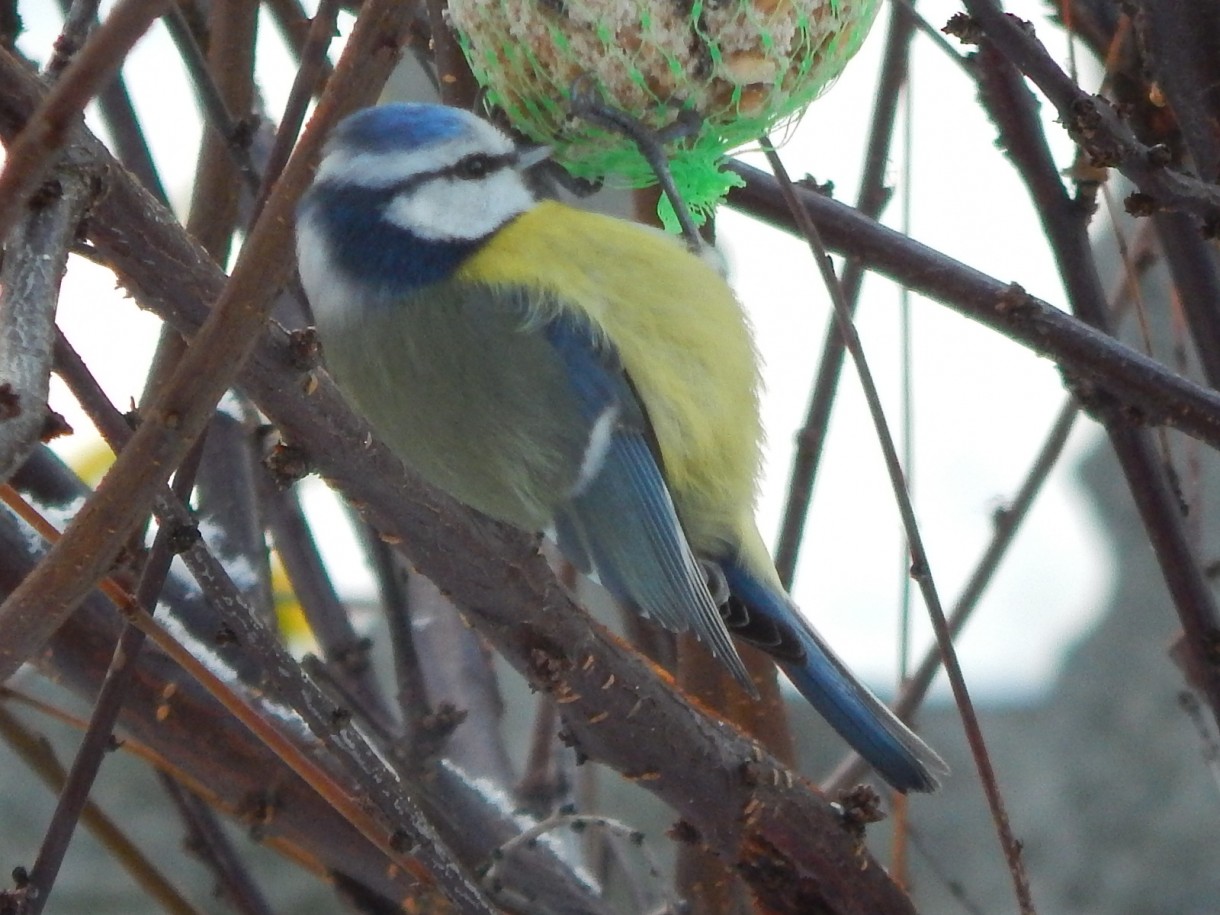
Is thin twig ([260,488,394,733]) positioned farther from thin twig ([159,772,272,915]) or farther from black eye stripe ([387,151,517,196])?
black eye stripe ([387,151,517,196])

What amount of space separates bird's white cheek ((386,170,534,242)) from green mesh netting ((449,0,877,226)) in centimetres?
8

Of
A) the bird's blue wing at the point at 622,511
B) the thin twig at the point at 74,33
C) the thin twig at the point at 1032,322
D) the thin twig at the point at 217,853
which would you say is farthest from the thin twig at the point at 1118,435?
the thin twig at the point at 217,853

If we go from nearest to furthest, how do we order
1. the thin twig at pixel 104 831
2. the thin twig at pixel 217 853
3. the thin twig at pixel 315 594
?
the thin twig at pixel 104 831
the thin twig at pixel 217 853
the thin twig at pixel 315 594

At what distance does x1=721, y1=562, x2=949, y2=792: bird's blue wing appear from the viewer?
1.25 meters

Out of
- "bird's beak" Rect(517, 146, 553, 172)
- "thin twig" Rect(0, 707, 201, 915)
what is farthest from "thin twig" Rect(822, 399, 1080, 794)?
"thin twig" Rect(0, 707, 201, 915)

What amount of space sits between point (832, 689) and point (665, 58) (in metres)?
0.53

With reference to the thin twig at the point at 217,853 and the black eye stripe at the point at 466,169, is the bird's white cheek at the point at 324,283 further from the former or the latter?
the thin twig at the point at 217,853

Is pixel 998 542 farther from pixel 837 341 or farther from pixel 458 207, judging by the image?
pixel 458 207

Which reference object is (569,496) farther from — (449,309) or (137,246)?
(137,246)

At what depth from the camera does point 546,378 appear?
119 cm

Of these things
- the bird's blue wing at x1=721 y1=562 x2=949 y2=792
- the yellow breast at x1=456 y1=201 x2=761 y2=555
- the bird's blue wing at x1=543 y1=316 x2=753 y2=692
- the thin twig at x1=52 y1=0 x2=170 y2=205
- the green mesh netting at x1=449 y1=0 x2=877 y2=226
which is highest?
the thin twig at x1=52 y1=0 x2=170 y2=205

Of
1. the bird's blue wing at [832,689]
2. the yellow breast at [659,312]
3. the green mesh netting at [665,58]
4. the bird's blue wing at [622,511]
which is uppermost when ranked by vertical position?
the green mesh netting at [665,58]

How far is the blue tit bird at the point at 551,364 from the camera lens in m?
1.17

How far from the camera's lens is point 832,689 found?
4.21 feet
